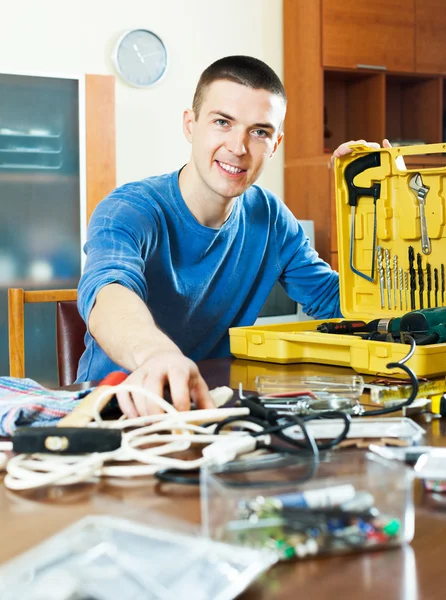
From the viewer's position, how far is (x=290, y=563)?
50 cm

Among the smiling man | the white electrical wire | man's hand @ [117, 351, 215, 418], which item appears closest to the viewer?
the white electrical wire

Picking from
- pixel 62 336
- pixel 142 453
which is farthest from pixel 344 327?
pixel 142 453

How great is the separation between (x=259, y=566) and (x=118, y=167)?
3.14m

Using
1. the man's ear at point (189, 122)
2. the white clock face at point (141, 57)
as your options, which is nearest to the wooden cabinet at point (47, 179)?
the white clock face at point (141, 57)

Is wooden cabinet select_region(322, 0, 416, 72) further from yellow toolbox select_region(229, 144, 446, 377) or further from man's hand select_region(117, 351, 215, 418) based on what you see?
man's hand select_region(117, 351, 215, 418)

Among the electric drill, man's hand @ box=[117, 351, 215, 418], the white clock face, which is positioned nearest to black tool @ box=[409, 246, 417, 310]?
the electric drill

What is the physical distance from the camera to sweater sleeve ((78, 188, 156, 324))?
1171 millimetres

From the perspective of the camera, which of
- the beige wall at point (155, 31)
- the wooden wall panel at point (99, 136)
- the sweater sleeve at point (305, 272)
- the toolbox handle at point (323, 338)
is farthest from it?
the beige wall at point (155, 31)

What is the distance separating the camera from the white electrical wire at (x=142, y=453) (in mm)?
653

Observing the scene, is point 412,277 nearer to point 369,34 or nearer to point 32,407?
point 32,407

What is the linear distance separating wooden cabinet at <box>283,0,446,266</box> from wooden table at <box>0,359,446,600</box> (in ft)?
9.63

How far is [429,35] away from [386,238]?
264 cm

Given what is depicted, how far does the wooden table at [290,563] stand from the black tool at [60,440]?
39mm

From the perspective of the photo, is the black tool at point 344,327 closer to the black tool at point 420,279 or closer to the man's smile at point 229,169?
the black tool at point 420,279
